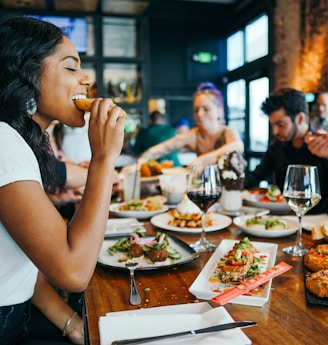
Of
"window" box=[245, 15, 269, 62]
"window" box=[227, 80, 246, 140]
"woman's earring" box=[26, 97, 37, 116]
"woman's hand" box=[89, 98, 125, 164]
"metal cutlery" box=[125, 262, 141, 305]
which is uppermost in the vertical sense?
"window" box=[245, 15, 269, 62]

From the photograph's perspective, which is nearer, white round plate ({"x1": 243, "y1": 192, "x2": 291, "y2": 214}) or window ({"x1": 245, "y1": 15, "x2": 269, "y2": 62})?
white round plate ({"x1": 243, "y1": 192, "x2": 291, "y2": 214})

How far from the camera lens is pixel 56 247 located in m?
0.82

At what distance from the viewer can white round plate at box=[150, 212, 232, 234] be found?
1.38 m

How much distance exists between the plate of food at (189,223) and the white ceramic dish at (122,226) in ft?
0.27

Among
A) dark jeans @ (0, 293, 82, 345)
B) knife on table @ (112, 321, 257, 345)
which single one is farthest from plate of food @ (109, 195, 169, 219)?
knife on table @ (112, 321, 257, 345)

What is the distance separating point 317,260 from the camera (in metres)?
0.97

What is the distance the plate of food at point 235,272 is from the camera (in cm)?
83

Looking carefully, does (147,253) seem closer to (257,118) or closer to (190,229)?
(190,229)

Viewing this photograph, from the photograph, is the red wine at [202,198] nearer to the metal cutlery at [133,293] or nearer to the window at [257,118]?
the metal cutlery at [133,293]

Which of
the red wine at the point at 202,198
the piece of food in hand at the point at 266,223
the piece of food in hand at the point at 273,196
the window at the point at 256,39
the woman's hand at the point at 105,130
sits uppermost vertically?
the window at the point at 256,39

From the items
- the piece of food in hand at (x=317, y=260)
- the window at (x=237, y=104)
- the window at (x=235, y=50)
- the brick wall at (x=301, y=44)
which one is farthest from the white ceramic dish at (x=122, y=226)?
the window at (x=235, y=50)

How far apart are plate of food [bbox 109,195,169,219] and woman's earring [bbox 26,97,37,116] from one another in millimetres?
739

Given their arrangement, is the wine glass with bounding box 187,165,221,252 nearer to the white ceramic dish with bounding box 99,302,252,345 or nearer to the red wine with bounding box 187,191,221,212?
the red wine with bounding box 187,191,221,212

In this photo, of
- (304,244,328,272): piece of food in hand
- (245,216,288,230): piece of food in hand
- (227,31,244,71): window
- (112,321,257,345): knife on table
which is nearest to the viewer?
(112,321,257,345): knife on table
